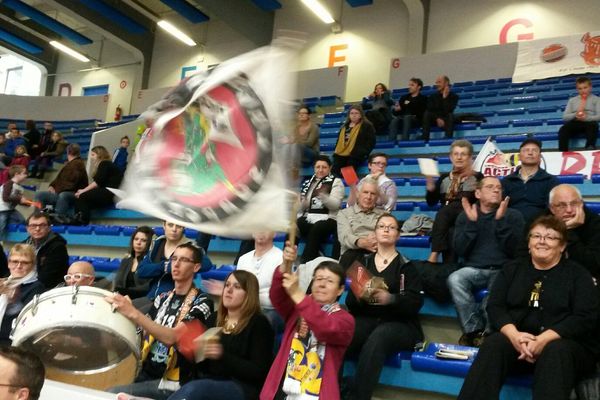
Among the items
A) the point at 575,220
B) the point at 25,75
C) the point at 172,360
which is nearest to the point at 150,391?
the point at 172,360

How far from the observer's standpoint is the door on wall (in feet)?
52.2

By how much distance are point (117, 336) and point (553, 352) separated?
1692 mm

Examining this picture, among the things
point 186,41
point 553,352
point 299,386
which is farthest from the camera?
point 186,41

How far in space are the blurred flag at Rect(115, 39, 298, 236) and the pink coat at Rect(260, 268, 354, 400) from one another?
0.89m

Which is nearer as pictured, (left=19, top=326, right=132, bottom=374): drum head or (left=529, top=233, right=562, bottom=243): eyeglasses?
(left=19, top=326, right=132, bottom=374): drum head

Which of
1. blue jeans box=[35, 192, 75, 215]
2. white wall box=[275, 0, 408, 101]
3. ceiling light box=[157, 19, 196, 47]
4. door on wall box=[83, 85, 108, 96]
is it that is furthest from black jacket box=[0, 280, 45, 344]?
door on wall box=[83, 85, 108, 96]

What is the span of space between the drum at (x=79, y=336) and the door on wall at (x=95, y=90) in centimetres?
1443

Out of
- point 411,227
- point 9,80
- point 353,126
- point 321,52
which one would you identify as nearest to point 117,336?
point 411,227

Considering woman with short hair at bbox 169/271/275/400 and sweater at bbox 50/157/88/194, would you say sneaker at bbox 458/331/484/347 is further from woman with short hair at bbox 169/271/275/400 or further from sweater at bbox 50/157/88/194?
sweater at bbox 50/157/88/194

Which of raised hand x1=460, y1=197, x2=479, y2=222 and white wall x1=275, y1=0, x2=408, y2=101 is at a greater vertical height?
white wall x1=275, y1=0, x2=408, y2=101

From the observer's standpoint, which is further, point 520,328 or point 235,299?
point 235,299

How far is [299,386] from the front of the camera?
103 inches

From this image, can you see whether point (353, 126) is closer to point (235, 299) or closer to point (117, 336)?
point (235, 299)

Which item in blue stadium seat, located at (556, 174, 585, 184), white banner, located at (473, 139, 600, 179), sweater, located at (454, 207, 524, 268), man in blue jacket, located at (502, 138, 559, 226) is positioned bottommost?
sweater, located at (454, 207, 524, 268)
